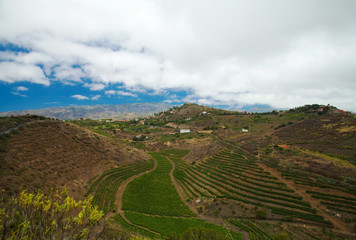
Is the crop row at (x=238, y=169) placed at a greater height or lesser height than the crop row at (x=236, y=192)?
greater

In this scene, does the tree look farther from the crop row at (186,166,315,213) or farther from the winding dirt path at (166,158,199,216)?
the crop row at (186,166,315,213)

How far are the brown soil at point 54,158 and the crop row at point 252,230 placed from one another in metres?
36.2

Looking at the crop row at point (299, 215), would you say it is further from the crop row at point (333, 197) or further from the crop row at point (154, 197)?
the crop row at point (154, 197)

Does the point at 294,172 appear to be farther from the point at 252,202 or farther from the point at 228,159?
the point at 228,159

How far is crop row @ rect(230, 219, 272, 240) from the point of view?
2789cm

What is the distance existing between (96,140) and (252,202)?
56732 millimetres

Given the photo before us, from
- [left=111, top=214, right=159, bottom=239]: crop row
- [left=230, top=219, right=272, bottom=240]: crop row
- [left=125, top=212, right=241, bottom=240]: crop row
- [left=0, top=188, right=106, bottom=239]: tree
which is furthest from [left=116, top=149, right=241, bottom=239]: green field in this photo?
[left=0, top=188, right=106, bottom=239]: tree


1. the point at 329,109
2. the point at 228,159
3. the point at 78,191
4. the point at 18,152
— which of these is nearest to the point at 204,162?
the point at 228,159

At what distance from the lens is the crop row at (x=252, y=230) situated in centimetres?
2789

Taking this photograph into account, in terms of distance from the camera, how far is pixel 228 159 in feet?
181

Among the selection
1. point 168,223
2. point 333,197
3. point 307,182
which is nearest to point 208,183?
point 168,223

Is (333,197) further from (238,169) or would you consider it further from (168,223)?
(168,223)

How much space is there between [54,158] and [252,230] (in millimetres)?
49703

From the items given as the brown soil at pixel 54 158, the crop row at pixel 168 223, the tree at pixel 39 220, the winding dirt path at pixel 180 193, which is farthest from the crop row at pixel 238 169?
the tree at pixel 39 220
